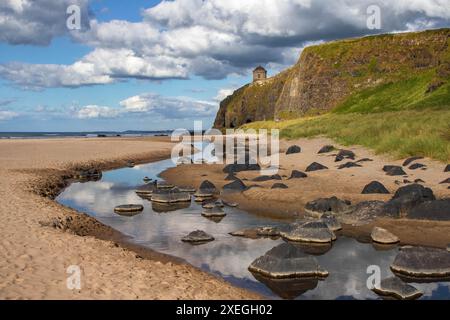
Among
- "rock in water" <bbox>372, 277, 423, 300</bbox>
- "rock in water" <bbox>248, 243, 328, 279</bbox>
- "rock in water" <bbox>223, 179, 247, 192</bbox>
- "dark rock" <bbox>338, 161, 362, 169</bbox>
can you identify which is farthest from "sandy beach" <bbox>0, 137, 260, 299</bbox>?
"dark rock" <bbox>338, 161, 362, 169</bbox>

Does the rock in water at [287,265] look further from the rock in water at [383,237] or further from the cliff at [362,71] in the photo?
the cliff at [362,71]

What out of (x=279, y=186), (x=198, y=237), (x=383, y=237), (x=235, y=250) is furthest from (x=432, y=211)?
(x=279, y=186)

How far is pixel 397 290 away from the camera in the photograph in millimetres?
7617

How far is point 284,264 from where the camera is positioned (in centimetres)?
873

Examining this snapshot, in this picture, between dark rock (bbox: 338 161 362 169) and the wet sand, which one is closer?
the wet sand

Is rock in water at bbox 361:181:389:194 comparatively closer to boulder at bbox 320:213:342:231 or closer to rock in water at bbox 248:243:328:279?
boulder at bbox 320:213:342:231

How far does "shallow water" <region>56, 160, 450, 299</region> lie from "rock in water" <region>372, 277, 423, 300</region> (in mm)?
150

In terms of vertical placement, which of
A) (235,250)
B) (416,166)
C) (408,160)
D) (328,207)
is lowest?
(235,250)

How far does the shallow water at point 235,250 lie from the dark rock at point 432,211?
251 cm

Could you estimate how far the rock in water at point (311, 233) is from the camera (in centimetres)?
1105

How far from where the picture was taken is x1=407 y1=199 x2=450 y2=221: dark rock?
12258 mm

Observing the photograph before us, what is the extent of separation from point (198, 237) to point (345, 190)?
7.92m

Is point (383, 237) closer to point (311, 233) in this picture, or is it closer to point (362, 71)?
point (311, 233)
